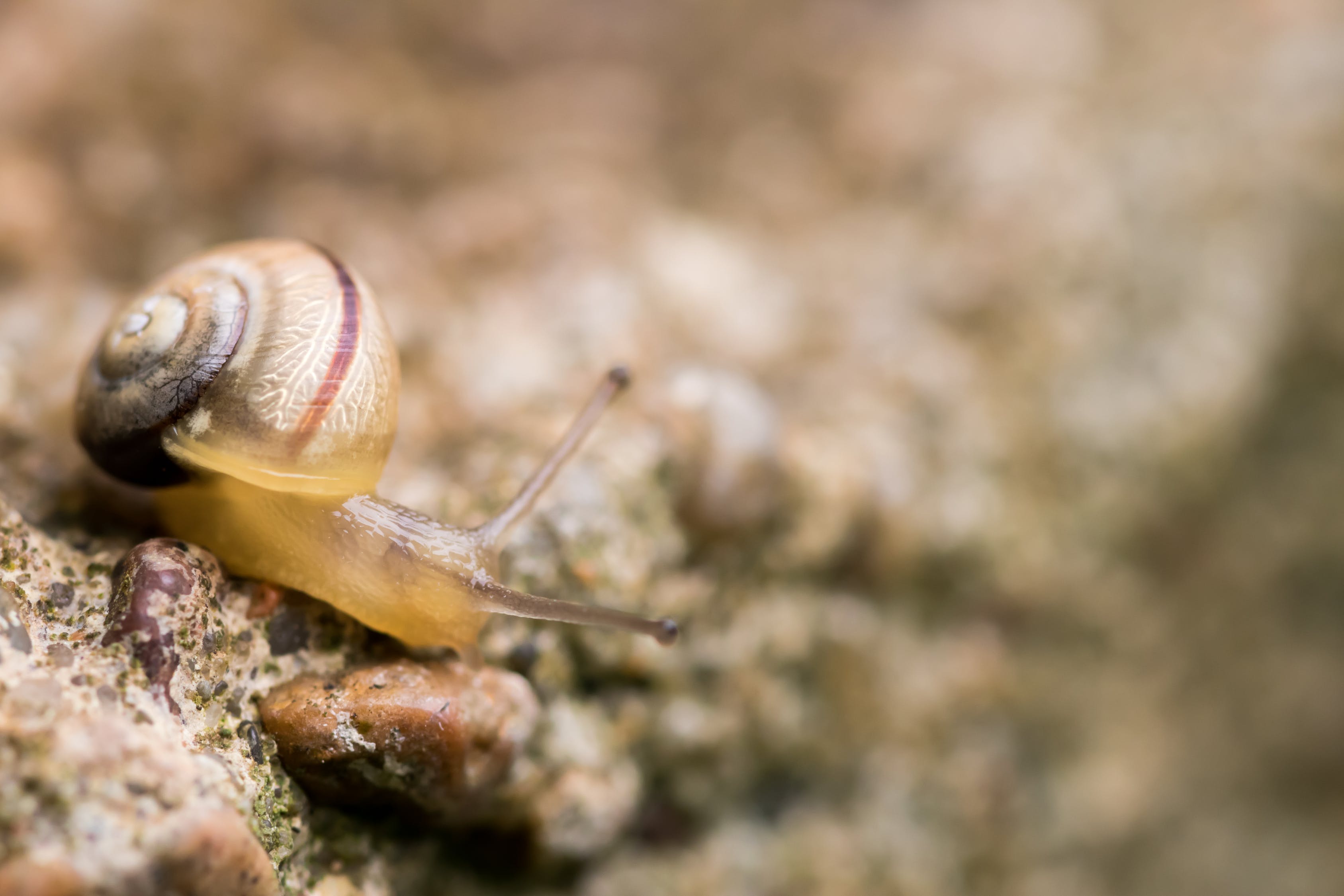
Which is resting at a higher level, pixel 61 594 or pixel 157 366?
pixel 157 366

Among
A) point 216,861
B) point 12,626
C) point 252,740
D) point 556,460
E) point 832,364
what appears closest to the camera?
point 216,861

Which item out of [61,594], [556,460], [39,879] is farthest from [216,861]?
[556,460]

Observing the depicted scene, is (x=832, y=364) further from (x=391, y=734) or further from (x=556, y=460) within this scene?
(x=391, y=734)

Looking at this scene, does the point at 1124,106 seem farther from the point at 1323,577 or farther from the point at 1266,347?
the point at 1323,577

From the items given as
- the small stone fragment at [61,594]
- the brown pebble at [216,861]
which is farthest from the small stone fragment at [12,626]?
the brown pebble at [216,861]

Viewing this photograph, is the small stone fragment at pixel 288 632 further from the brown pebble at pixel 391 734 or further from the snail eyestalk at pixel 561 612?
the snail eyestalk at pixel 561 612

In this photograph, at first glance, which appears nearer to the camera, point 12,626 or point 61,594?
point 12,626

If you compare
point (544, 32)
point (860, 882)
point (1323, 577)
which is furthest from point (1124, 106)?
point (860, 882)
